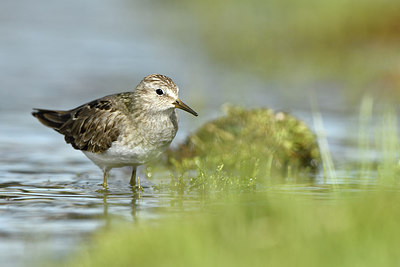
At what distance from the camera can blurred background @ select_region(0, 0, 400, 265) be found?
11609mm

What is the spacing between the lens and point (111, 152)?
34.7ft

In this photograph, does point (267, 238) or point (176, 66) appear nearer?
point (267, 238)

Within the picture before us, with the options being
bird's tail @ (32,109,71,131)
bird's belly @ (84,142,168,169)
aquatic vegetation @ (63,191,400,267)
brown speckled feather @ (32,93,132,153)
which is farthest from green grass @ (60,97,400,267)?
bird's tail @ (32,109,71,131)

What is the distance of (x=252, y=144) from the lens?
12047 millimetres

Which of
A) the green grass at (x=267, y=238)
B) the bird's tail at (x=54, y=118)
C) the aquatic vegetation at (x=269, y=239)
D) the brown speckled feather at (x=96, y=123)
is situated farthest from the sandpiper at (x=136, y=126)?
the aquatic vegetation at (x=269, y=239)

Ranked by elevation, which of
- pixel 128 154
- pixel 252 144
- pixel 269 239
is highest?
pixel 252 144

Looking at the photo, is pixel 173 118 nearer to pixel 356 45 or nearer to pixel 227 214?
pixel 227 214

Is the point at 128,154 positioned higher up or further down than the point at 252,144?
further down

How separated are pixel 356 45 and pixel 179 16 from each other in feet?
31.2

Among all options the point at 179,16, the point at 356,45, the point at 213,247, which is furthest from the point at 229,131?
the point at 179,16

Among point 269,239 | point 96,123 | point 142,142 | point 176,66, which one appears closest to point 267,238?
point 269,239

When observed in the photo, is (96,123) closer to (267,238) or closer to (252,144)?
(252,144)

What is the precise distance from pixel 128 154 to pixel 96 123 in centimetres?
92

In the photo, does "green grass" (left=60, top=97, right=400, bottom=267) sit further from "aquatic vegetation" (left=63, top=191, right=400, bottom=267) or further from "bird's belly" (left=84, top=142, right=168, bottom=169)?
"bird's belly" (left=84, top=142, right=168, bottom=169)
